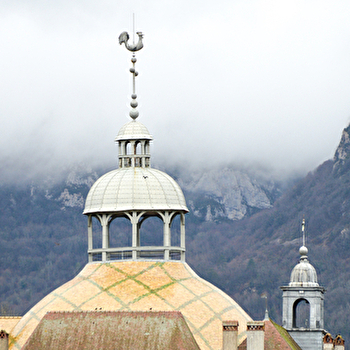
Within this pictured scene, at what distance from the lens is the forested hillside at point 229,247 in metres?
162

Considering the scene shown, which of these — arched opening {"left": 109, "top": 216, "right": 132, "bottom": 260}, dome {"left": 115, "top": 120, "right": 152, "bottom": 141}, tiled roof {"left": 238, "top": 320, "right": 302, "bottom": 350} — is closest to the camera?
tiled roof {"left": 238, "top": 320, "right": 302, "bottom": 350}

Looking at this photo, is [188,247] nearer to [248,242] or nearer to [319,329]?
[248,242]

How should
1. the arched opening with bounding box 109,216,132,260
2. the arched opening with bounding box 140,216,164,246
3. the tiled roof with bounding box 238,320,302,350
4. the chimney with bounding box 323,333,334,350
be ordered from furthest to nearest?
the arched opening with bounding box 140,216,164,246
the arched opening with bounding box 109,216,132,260
the chimney with bounding box 323,333,334,350
the tiled roof with bounding box 238,320,302,350

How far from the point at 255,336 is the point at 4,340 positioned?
51.1ft

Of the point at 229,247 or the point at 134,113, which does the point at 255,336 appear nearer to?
the point at 134,113

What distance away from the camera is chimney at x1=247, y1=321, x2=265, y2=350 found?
266ft

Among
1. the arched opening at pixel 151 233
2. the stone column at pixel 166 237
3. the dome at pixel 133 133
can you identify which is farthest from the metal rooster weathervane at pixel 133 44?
the arched opening at pixel 151 233

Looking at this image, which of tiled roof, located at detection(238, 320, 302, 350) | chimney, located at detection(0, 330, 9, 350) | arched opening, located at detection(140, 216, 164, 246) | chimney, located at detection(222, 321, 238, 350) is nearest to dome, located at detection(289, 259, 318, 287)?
tiled roof, located at detection(238, 320, 302, 350)

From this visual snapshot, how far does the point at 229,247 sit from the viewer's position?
180875mm

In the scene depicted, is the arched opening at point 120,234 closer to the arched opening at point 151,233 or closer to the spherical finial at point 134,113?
the arched opening at point 151,233

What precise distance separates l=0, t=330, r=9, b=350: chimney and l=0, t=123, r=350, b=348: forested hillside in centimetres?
6335

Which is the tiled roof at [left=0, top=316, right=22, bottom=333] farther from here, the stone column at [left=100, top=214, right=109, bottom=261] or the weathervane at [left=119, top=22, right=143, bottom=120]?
the weathervane at [left=119, top=22, right=143, bottom=120]

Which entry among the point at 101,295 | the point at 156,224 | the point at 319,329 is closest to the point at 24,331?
the point at 101,295

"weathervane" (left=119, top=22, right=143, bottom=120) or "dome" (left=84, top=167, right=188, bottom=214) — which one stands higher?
"weathervane" (left=119, top=22, right=143, bottom=120)
